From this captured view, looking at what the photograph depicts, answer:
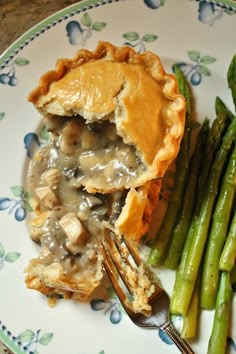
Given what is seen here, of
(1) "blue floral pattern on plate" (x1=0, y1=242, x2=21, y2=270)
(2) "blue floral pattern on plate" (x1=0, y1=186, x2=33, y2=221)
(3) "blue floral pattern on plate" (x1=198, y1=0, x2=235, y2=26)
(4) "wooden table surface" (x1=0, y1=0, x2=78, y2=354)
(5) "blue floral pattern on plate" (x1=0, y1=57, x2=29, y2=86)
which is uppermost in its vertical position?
(4) "wooden table surface" (x1=0, y1=0, x2=78, y2=354)

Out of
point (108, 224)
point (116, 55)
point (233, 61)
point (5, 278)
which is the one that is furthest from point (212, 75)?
point (5, 278)

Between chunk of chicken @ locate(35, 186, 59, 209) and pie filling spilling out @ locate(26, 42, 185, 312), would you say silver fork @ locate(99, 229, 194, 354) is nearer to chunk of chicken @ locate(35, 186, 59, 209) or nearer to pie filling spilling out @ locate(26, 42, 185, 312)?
pie filling spilling out @ locate(26, 42, 185, 312)

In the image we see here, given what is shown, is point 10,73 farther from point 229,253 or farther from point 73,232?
point 229,253

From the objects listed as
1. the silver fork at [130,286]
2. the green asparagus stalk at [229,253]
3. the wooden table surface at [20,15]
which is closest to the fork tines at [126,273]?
the silver fork at [130,286]

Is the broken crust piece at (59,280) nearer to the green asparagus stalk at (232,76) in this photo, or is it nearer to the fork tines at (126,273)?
the fork tines at (126,273)

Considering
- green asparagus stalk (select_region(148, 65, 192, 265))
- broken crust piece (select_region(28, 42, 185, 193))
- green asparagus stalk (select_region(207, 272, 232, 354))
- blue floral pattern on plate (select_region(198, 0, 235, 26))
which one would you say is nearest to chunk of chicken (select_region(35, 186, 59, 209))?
broken crust piece (select_region(28, 42, 185, 193))
